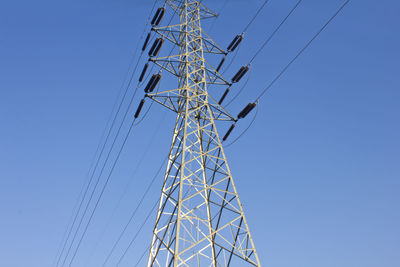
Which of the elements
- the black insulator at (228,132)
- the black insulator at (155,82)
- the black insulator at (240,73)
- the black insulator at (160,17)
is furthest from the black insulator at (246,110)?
the black insulator at (160,17)

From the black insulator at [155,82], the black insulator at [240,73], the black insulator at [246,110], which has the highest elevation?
the black insulator at [240,73]

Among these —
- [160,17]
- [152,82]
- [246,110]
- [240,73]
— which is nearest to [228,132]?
[246,110]

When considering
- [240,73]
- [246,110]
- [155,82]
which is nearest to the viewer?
[246,110]

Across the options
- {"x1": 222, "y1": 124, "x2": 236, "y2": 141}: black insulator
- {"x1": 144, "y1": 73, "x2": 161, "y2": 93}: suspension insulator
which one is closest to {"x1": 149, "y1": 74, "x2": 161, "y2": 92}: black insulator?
{"x1": 144, "y1": 73, "x2": 161, "y2": 93}: suspension insulator

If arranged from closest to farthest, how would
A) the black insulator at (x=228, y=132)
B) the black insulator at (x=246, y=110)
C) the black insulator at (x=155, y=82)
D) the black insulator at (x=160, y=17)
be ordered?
the black insulator at (x=246, y=110) < the black insulator at (x=155, y=82) < the black insulator at (x=228, y=132) < the black insulator at (x=160, y=17)

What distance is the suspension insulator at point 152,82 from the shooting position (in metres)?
13.7

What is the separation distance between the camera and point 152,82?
13.8 m

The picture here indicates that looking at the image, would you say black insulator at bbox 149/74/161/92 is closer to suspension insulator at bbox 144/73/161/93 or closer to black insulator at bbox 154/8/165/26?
suspension insulator at bbox 144/73/161/93

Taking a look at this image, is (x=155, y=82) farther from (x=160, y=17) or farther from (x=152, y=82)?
(x=160, y=17)

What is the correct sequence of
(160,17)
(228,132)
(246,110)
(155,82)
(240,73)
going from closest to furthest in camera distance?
(246,110) < (155,82) < (228,132) < (240,73) < (160,17)

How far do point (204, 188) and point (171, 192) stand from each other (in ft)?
4.05

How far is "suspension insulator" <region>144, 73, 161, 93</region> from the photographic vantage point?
13.7 meters

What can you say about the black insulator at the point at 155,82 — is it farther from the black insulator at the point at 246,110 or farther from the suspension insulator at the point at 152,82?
the black insulator at the point at 246,110

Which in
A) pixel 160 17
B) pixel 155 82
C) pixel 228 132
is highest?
pixel 160 17
